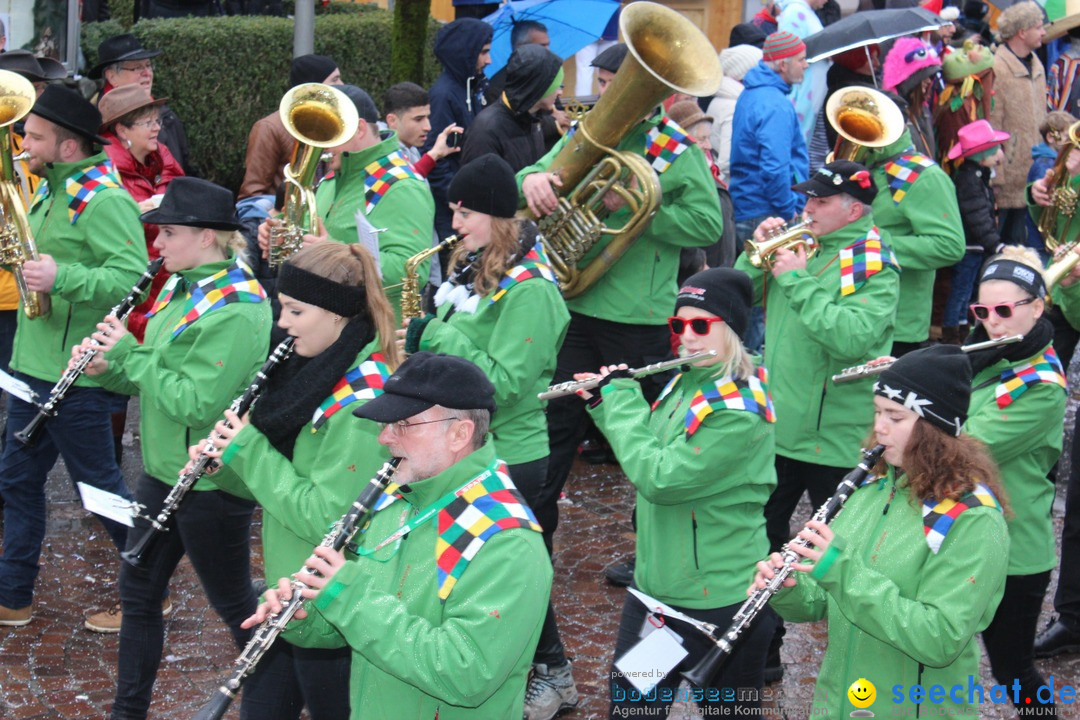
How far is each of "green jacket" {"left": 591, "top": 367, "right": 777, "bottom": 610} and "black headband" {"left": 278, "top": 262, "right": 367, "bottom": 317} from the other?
95 cm

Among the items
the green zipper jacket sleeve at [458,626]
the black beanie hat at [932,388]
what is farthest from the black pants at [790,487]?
the green zipper jacket sleeve at [458,626]

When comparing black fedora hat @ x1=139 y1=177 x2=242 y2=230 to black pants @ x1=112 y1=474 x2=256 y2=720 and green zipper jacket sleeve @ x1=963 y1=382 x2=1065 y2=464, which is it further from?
green zipper jacket sleeve @ x1=963 y1=382 x2=1065 y2=464

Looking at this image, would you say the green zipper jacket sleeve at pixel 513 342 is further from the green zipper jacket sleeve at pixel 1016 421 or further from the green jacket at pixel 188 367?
the green zipper jacket sleeve at pixel 1016 421

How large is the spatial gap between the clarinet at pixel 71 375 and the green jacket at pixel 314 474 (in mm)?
1286

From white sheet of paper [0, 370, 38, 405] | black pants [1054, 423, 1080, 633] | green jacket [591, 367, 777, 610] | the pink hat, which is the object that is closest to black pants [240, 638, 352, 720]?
green jacket [591, 367, 777, 610]

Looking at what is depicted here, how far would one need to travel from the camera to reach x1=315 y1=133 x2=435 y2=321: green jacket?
6.13 metres

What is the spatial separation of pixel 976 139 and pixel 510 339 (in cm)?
569

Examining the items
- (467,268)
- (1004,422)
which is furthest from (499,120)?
(1004,422)

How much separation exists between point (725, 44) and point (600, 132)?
10.6 m

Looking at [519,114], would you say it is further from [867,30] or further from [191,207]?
[867,30]

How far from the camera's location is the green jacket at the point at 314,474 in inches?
153

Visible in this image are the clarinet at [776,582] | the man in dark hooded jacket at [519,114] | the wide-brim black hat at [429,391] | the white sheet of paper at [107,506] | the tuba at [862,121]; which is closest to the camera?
the wide-brim black hat at [429,391]

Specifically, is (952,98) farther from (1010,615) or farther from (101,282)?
(101,282)

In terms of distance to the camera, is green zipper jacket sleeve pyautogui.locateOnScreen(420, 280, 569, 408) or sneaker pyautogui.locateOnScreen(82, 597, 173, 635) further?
sneaker pyautogui.locateOnScreen(82, 597, 173, 635)
